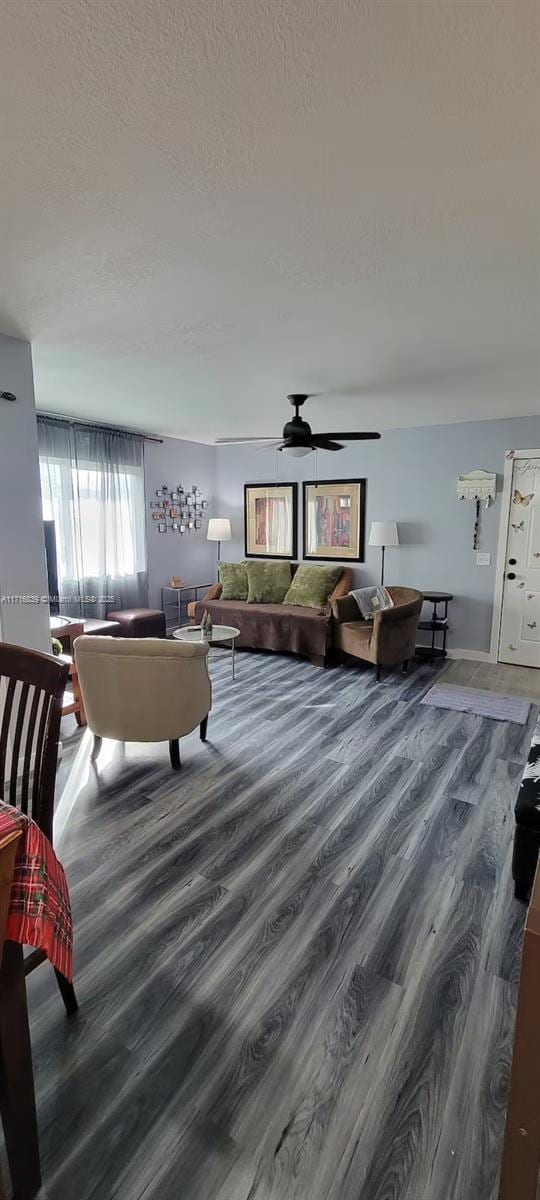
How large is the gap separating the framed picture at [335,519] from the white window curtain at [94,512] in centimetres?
198

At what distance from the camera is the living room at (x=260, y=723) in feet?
3.57

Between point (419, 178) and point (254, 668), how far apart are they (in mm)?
4103

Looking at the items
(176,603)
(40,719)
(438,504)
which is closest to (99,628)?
(176,603)

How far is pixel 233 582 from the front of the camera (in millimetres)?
6125

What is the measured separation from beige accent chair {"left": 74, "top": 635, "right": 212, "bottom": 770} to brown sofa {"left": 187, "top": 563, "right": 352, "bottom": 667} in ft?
7.61

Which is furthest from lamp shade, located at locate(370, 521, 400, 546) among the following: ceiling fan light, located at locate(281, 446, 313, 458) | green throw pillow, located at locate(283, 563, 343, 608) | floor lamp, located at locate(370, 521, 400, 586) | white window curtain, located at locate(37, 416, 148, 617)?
white window curtain, located at locate(37, 416, 148, 617)

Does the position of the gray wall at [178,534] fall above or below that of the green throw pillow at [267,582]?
above

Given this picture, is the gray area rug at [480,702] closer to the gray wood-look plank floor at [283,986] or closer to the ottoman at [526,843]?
→ the gray wood-look plank floor at [283,986]

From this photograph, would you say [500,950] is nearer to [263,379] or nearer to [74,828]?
[74,828]

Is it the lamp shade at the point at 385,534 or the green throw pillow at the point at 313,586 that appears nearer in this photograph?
the lamp shade at the point at 385,534

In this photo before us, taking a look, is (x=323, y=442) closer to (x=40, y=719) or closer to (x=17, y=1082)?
(x=40, y=719)

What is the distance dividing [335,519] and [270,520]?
92cm

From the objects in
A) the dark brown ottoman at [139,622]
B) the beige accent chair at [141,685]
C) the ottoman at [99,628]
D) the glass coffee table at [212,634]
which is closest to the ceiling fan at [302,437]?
the glass coffee table at [212,634]

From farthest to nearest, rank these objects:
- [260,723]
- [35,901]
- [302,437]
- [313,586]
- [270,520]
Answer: [270,520]
[313,586]
[302,437]
[260,723]
[35,901]
